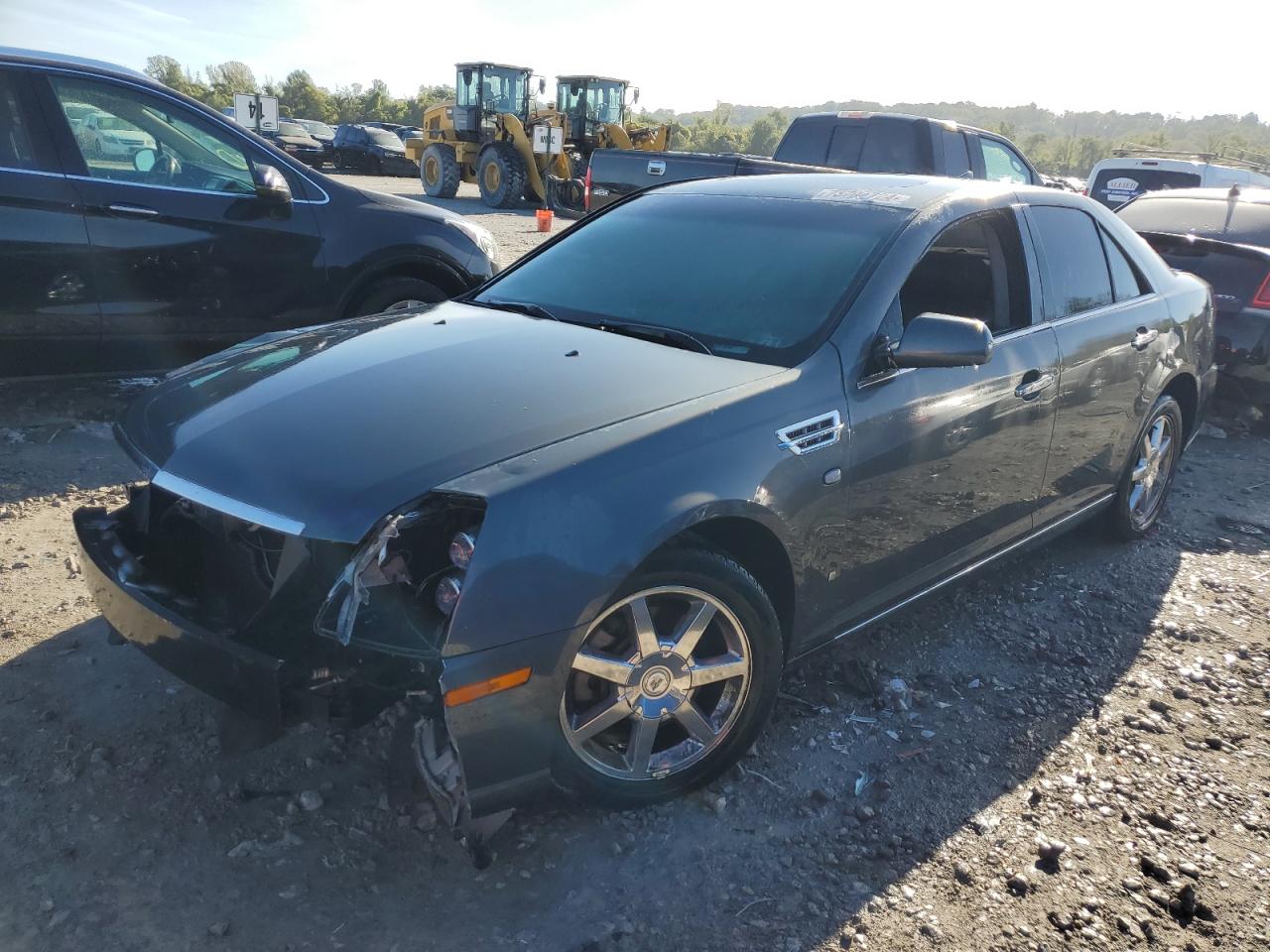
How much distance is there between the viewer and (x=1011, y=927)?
2408 millimetres

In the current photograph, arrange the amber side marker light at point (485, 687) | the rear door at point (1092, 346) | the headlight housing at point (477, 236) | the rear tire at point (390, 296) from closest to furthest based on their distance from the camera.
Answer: the amber side marker light at point (485, 687)
the rear door at point (1092, 346)
the rear tire at point (390, 296)
the headlight housing at point (477, 236)

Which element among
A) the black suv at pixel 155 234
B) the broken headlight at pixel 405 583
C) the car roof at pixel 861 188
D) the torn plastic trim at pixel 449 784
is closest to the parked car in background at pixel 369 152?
the black suv at pixel 155 234

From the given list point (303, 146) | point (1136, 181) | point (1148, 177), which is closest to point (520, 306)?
point (1136, 181)

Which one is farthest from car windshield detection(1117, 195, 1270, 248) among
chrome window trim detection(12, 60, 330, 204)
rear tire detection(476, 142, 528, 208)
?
rear tire detection(476, 142, 528, 208)

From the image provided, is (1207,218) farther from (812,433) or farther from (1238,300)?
(812,433)

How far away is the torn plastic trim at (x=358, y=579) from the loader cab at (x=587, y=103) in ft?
67.6

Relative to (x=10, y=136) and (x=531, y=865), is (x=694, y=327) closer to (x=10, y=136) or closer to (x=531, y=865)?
(x=531, y=865)

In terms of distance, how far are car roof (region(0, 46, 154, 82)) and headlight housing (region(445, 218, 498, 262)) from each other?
5.89ft

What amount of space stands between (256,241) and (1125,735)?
187 inches

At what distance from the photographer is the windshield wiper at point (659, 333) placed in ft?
10.1

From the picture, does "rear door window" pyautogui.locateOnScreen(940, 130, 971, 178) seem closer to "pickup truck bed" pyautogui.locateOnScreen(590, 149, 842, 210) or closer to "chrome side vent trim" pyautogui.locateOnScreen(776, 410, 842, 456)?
"pickup truck bed" pyautogui.locateOnScreen(590, 149, 842, 210)

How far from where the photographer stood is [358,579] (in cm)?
223

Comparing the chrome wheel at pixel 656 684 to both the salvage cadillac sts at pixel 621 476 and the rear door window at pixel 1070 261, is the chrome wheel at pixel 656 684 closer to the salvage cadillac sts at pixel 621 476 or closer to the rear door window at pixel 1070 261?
the salvage cadillac sts at pixel 621 476

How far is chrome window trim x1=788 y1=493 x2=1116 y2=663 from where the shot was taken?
310cm
